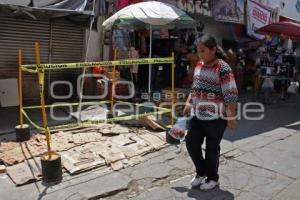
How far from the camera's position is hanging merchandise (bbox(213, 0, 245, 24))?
13633 millimetres

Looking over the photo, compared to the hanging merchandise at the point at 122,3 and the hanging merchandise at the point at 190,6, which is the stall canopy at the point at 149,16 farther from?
the hanging merchandise at the point at 190,6

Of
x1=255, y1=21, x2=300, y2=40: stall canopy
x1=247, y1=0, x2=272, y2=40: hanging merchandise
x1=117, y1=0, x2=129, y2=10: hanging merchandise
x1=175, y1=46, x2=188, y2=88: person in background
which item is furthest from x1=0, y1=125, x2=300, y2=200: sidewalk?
x1=247, y1=0, x2=272, y2=40: hanging merchandise

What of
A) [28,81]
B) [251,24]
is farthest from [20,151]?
[251,24]

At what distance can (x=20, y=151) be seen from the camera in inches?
231

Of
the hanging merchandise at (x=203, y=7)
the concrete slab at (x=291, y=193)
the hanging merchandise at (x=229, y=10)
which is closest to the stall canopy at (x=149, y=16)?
the hanging merchandise at (x=203, y=7)

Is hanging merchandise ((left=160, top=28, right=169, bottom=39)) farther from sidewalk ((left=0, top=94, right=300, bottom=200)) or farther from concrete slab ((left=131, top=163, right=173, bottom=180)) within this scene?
concrete slab ((left=131, top=163, right=173, bottom=180))

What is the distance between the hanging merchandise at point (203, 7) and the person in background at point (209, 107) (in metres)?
8.65

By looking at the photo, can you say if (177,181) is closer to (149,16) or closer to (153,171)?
(153,171)

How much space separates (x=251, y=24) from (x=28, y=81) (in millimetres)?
9577

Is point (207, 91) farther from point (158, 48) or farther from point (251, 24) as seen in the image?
point (251, 24)

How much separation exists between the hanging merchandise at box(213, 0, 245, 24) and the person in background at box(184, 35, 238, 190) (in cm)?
967

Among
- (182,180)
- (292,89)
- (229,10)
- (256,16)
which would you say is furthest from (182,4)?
(182,180)

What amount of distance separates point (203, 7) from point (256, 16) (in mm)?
3933

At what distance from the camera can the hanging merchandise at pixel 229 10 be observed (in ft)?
44.7
